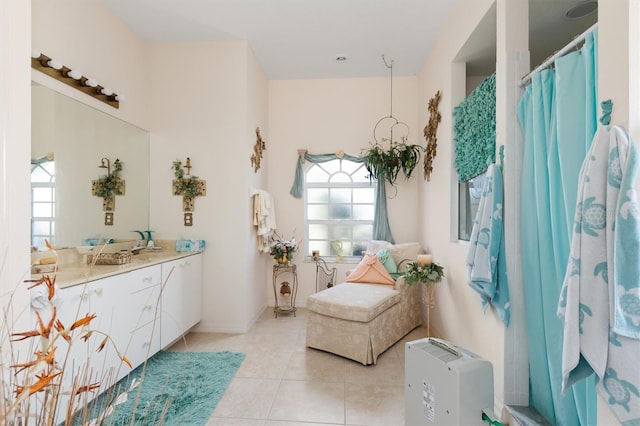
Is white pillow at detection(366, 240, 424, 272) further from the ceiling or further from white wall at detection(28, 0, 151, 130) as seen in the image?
white wall at detection(28, 0, 151, 130)

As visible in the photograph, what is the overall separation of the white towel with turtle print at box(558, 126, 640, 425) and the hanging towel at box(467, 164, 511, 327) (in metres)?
0.59

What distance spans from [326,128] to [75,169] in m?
2.73

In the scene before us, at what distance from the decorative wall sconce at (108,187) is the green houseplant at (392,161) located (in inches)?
104

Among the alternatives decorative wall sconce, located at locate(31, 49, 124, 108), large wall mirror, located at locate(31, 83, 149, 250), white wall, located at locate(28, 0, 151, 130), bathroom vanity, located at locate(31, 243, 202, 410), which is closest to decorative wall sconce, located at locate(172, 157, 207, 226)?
large wall mirror, located at locate(31, 83, 149, 250)

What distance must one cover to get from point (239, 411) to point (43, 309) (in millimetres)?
1209

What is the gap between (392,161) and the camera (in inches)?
149

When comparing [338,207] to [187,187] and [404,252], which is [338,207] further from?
[187,187]

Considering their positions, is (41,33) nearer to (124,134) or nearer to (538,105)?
(124,134)

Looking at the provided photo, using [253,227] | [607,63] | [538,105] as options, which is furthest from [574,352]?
[253,227]

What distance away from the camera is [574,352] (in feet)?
3.74

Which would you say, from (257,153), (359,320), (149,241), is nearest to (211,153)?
(257,153)

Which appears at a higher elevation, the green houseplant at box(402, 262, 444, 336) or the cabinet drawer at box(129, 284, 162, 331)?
the green houseplant at box(402, 262, 444, 336)

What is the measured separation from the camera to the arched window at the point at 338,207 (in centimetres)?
419

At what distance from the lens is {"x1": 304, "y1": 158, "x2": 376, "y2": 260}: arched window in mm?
4191
